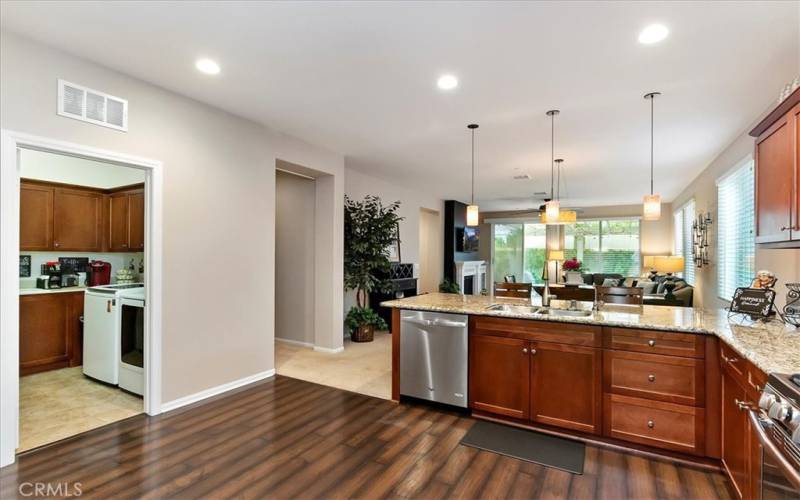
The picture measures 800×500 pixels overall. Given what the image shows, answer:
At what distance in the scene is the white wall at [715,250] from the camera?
10.7 feet

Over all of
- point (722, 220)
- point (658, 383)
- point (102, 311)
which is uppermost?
point (722, 220)

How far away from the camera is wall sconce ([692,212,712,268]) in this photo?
19.1 feet

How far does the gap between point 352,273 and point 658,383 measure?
403 cm

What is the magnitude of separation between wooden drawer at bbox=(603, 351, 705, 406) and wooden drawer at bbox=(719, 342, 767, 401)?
0.19 m

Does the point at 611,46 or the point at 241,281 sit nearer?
the point at 611,46

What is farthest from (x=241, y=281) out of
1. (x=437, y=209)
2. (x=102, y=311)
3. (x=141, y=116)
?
(x=437, y=209)

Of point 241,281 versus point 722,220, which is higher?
point 722,220

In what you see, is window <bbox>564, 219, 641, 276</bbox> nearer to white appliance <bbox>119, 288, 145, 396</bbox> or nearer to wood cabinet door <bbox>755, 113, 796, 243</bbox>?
wood cabinet door <bbox>755, 113, 796, 243</bbox>

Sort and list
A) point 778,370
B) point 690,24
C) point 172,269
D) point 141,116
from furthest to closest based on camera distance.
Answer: point 172,269 < point 141,116 < point 690,24 < point 778,370

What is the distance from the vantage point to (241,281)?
3906mm

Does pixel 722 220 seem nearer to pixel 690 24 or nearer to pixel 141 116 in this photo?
pixel 690 24

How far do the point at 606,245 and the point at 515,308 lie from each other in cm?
875

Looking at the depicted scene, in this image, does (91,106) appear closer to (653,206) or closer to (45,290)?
(45,290)

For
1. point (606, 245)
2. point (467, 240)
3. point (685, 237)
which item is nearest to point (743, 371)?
point (685, 237)
